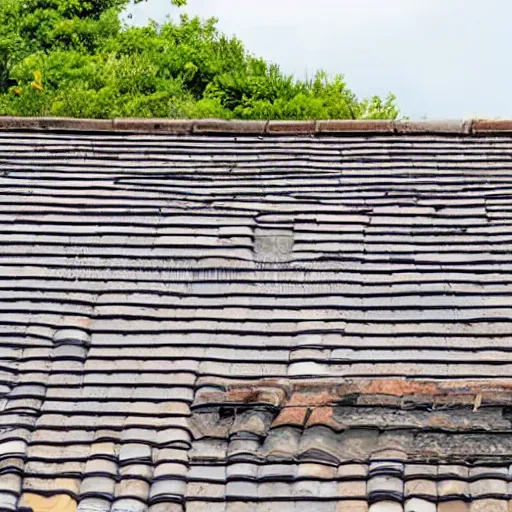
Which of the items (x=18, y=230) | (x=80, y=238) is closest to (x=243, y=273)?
(x=80, y=238)

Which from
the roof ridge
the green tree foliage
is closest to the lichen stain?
the roof ridge

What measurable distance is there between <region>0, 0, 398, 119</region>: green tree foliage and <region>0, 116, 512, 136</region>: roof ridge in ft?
31.7

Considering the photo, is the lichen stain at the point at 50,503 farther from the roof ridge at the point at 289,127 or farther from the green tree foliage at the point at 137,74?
the green tree foliage at the point at 137,74

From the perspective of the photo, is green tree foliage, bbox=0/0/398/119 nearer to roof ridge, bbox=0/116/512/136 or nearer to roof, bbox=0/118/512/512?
roof ridge, bbox=0/116/512/136

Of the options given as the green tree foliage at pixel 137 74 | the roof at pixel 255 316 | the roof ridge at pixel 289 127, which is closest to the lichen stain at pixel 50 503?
the roof at pixel 255 316

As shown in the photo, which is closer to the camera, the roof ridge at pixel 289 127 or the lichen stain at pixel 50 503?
the lichen stain at pixel 50 503

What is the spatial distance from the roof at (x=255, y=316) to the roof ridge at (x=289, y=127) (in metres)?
0.02

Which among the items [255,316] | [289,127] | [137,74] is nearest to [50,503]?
[255,316]

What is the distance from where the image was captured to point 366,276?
6270mm

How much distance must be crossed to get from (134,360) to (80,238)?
149 centimetres

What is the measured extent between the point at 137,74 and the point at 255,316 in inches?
625

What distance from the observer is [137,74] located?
69.0 ft

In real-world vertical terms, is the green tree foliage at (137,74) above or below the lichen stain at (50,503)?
above

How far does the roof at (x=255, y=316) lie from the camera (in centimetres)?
468
